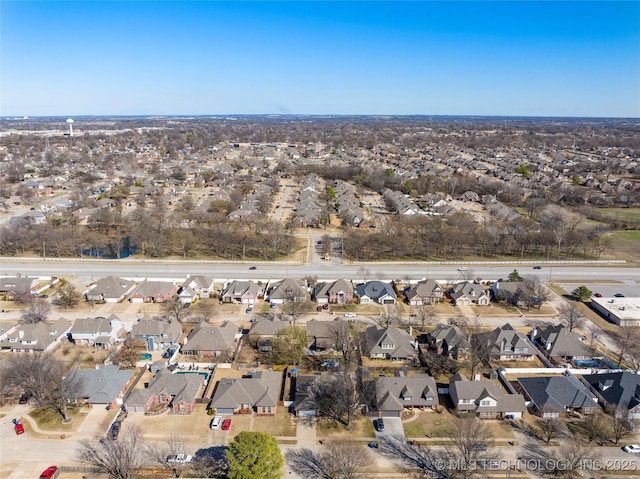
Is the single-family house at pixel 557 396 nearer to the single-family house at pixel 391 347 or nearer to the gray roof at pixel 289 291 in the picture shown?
the single-family house at pixel 391 347

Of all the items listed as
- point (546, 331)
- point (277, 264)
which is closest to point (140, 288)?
point (277, 264)

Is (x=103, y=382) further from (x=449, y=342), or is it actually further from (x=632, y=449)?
(x=632, y=449)

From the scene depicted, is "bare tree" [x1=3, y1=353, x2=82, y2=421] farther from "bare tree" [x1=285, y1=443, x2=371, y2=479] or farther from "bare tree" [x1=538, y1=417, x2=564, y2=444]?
"bare tree" [x1=538, y1=417, x2=564, y2=444]

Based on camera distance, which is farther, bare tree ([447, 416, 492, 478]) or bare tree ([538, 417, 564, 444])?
bare tree ([538, 417, 564, 444])

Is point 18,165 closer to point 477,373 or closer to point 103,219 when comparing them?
point 103,219

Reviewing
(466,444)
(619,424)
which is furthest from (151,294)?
(619,424)

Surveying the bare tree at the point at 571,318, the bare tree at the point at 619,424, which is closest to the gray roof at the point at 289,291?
the bare tree at the point at 571,318

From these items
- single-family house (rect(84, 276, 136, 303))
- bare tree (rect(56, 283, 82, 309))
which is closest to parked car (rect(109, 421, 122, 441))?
single-family house (rect(84, 276, 136, 303))
